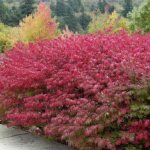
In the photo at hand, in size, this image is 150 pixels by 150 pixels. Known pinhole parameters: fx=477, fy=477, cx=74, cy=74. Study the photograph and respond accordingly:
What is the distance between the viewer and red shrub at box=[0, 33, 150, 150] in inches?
239

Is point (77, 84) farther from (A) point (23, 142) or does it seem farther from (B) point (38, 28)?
(B) point (38, 28)

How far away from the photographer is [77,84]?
22.5 feet

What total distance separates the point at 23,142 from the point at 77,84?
1.47m

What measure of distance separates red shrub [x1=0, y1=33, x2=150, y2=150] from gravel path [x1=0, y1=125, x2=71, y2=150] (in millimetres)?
303

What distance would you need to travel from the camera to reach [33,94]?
7.61 m

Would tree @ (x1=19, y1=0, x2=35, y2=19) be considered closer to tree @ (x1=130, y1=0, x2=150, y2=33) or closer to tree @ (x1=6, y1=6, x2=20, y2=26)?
tree @ (x1=6, y1=6, x2=20, y2=26)

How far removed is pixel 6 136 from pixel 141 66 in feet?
9.25

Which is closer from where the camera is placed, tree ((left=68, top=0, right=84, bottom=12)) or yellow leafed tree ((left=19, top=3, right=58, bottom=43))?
yellow leafed tree ((left=19, top=3, right=58, bottom=43))

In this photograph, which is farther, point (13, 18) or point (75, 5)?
point (75, 5)

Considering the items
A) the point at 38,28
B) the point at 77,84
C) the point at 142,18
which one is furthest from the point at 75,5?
the point at 77,84

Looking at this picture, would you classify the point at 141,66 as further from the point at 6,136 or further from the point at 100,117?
the point at 6,136

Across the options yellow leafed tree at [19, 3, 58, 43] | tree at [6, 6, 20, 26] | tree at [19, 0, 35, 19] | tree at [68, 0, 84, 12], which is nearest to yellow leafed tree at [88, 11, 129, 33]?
yellow leafed tree at [19, 3, 58, 43]

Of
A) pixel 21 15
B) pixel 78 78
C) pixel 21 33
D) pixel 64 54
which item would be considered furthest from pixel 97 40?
pixel 21 15

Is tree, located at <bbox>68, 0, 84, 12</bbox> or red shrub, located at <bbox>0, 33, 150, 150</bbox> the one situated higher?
red shrub, located at <bbox>0, 33, 150, 150</bbox>
